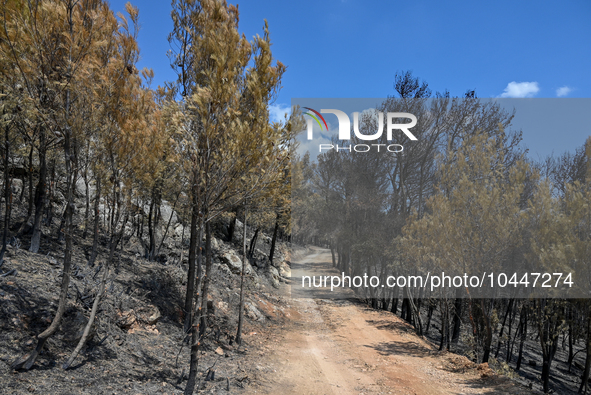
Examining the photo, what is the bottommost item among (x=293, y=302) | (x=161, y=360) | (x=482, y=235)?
(x=293, y=302)

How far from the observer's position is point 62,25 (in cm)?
525

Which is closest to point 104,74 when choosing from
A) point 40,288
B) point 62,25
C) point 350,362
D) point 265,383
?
point 62,25

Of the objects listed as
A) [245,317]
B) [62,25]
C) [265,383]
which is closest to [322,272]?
[245,317]

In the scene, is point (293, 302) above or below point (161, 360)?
below

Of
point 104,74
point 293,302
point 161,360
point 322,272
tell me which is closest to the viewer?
point 104,74

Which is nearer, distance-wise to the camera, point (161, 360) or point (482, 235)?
point (161, 360)

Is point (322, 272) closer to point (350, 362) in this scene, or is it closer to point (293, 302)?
point (293, 302)

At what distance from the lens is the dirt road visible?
8086 millimetres

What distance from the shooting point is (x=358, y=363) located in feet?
33.8

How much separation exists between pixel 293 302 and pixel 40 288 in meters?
15.1

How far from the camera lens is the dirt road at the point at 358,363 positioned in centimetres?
809

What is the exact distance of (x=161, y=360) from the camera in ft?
23.6

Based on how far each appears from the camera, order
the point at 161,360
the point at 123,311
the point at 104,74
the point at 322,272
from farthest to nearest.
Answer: the point at 322,272 → the point at 123,311 → the point at 161,360 → the point at 104,74

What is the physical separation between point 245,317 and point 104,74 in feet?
34.4
